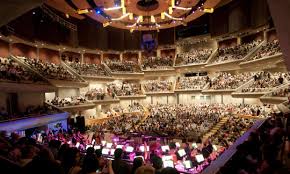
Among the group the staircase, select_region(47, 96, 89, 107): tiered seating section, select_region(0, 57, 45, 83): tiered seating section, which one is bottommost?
the staircase

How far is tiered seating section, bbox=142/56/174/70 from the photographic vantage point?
40.3m

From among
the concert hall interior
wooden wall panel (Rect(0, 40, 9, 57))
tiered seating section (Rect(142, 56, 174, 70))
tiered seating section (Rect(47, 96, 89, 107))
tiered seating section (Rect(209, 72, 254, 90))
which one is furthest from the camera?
tiered seating section (Rect(142, 56, 174, 70))

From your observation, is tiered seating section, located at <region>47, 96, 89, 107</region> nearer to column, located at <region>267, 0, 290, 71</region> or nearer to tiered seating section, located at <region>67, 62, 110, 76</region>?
tiered seating section, located at <region>67, 62, 110, 76</region>

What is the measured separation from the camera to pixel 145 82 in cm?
4212

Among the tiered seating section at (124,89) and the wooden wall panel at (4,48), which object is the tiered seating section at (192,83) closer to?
the tiered seating section at (124,89)

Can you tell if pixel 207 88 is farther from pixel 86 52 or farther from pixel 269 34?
pixel 86 52

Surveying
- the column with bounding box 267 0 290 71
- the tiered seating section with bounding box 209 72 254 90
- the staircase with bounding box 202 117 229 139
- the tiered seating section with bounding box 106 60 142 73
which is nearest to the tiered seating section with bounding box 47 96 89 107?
the tiered seating section with bounding box 106 60 142 73

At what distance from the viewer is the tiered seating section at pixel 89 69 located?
109 feet

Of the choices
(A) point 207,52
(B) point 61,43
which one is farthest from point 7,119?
(A) point 207,52

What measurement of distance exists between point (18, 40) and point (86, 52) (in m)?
13.2

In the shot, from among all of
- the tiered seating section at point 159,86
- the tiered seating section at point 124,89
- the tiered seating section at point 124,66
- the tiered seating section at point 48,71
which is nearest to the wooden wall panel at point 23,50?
the tiered seating section at point 48,71

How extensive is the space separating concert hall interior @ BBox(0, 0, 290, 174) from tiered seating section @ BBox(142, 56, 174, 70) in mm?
221

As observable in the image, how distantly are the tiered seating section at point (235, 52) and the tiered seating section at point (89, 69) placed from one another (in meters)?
14.1

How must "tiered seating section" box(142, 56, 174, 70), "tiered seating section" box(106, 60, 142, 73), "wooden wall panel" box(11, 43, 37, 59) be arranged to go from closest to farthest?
"wooden wall panel" box(11, 43, 37, 59)
"tiered seating section" box(106, 60, 142, 73)
"tiered seating section" box(142, 56, 174, 70)
